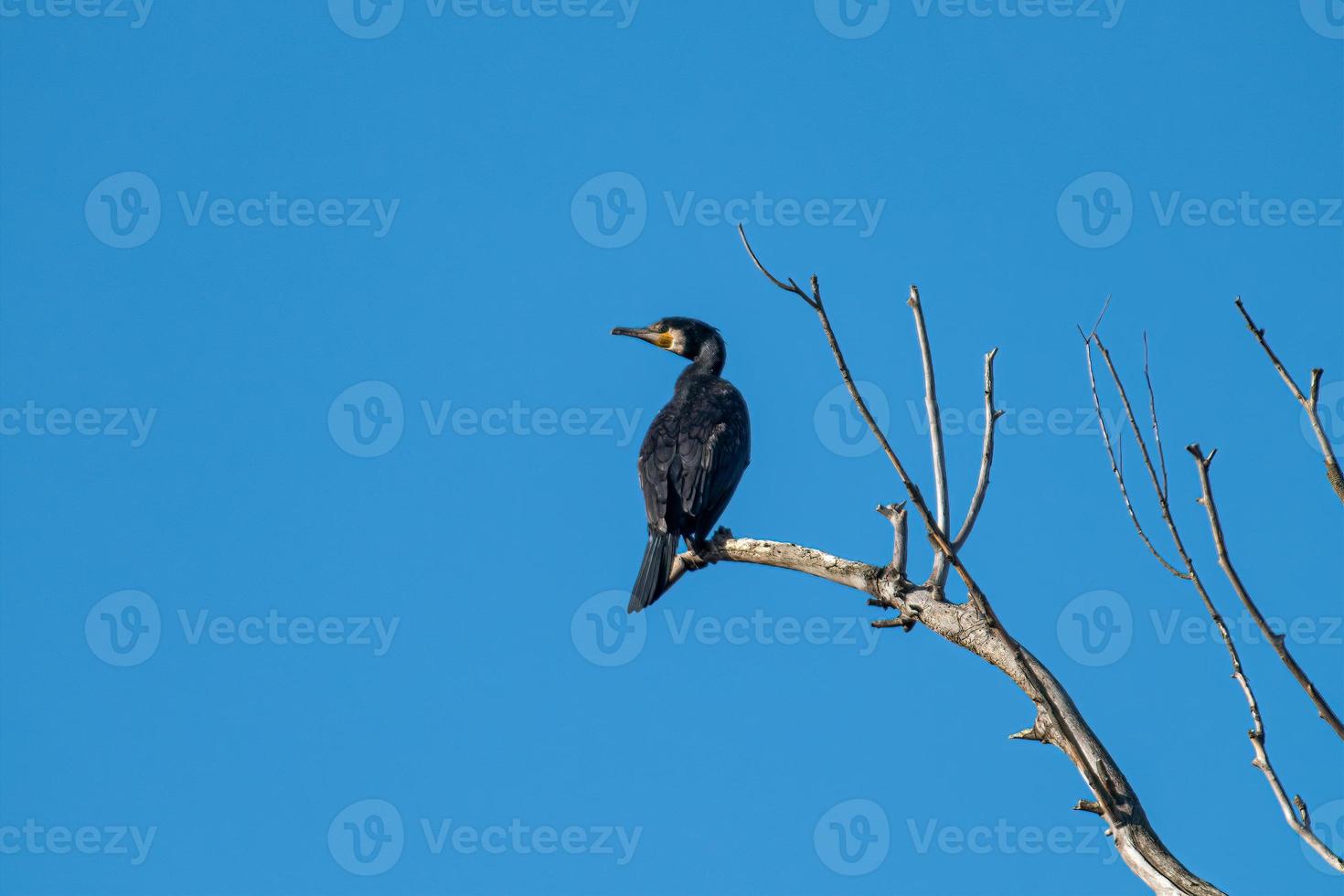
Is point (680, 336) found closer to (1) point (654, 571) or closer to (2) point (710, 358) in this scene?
(2) point (710, 358)

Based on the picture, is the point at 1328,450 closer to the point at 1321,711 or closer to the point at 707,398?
the point at 1321,711

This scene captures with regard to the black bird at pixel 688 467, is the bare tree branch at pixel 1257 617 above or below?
below

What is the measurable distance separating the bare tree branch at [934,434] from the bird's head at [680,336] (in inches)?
152

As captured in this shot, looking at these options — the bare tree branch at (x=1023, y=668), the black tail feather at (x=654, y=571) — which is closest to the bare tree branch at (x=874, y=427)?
the bare tree branch at (x=1023, y=668)

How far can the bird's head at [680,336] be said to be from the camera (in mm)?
8234

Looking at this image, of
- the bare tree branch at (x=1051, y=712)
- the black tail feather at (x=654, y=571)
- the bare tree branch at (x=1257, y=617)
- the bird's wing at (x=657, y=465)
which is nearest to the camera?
the bare tree branch at (x=1257, y=617)

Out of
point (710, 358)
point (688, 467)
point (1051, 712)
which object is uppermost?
point (710, 358)

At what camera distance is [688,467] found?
688 cm

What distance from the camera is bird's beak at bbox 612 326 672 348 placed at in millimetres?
8375

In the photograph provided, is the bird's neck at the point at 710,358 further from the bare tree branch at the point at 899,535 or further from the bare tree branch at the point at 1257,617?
the bare tree branch at the point at 1257,617

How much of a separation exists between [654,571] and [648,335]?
2.22 meters

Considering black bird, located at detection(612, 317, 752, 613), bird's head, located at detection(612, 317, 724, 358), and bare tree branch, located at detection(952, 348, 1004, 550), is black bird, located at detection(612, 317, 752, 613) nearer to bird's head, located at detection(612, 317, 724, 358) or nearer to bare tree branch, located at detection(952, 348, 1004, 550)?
bird's head, located at detection(612, 317, 724, 358)

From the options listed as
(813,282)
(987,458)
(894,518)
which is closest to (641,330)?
(894,518)

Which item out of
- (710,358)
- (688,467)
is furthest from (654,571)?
(710,358)
